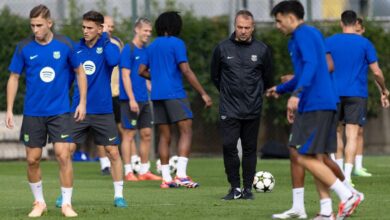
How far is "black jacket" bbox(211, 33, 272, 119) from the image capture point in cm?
1336

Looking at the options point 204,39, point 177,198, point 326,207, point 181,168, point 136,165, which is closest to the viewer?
point 326,207

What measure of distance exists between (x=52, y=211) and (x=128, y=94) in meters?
4.25

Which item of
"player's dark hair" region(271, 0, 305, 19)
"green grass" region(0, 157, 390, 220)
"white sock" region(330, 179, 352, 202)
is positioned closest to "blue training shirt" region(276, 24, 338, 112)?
"player's dark hair" region(271, 0, 305, 19)

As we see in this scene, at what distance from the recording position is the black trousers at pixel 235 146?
13.3m

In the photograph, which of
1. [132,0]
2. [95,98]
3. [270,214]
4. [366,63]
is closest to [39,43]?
[95,98]

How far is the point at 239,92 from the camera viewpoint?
43.9 feet

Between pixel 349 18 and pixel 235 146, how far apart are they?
2896 mm

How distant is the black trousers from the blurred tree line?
9.67m

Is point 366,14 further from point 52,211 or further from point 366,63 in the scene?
point 52,211

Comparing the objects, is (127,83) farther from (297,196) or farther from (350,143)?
(297,196)

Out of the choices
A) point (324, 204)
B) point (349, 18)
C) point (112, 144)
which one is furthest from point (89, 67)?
point (349, 18)

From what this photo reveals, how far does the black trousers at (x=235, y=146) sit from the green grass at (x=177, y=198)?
0.96ft

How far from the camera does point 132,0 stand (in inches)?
913

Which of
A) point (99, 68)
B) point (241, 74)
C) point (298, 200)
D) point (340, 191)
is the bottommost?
point (298, 200)
